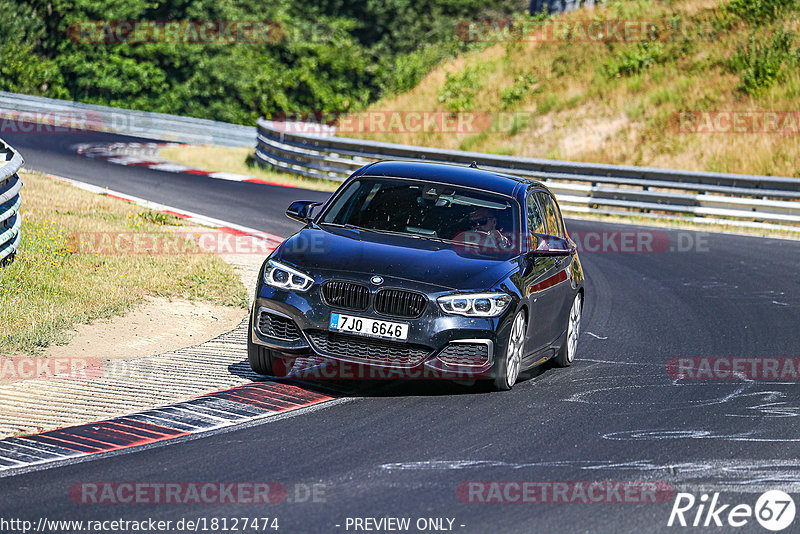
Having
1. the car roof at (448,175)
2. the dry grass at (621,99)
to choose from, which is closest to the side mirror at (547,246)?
the car roof at (448,175)

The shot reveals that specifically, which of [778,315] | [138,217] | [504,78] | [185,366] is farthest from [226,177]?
[185,366]

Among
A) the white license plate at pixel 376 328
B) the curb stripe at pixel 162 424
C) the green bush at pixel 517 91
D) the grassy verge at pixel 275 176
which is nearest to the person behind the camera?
the curb stripe at pixel 162 424

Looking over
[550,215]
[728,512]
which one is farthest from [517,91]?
[728,512]

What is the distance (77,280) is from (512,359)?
17.7 feet

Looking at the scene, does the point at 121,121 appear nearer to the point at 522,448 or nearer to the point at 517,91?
the point at 517,91

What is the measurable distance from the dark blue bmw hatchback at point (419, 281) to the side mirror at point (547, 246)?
0.06ft

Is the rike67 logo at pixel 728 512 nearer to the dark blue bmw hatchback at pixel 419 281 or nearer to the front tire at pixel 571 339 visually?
the dark blue bmw hatchback at pixel 419 281

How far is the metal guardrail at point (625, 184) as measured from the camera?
2259 cm

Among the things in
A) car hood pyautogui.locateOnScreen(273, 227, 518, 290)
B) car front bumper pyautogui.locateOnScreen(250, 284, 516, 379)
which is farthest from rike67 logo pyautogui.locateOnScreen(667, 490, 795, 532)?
car hood pyautogui.locateOnScreen(273, 227, 518, 290)

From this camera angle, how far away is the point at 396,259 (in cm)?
832

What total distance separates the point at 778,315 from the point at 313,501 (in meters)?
8.62

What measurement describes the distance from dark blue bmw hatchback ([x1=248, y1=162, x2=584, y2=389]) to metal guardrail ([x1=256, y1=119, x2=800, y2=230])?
14.0m

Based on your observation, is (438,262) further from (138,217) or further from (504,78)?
(504,78)

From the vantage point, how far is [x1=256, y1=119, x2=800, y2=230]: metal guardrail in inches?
890
